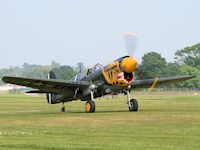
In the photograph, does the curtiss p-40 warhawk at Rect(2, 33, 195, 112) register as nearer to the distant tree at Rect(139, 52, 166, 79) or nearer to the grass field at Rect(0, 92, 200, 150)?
the grass field at Rect(0, 92, 200, 150)

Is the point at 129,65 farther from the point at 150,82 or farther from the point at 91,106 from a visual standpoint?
the point at 150,82

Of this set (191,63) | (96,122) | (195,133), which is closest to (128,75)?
(96,122)

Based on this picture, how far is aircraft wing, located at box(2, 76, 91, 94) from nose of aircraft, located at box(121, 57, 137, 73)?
2.49 meters

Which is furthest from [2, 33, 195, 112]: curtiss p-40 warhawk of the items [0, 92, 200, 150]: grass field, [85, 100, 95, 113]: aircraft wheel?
[0, 92, 200, 150]: grass field

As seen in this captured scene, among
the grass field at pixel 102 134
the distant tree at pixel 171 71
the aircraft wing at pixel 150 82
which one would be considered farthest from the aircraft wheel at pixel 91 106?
the distant tree at pixel 171 71

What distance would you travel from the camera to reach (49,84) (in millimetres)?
28875

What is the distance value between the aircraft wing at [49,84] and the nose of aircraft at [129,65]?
98.0 inches

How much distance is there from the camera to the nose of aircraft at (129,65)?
2738 centimetres

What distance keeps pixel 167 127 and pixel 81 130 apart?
10.0 ft

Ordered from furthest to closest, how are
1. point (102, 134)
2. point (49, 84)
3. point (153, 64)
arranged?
point (153, 64), point (49, 84), point (102, 134)

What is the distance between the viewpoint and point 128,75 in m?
28.0

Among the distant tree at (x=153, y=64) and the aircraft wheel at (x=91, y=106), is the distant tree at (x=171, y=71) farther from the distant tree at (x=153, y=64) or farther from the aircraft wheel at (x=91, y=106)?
Answer: the aircraft wheel at (x=91, y=106)

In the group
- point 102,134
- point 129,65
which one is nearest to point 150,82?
point 129,65

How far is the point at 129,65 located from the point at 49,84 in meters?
4.66
